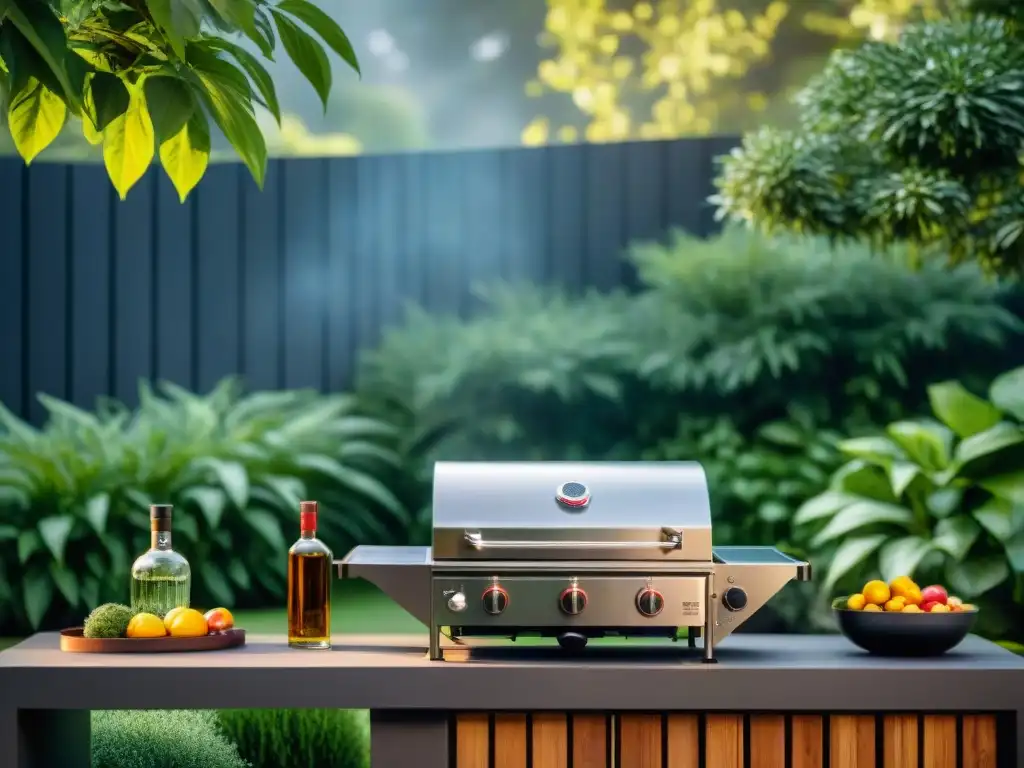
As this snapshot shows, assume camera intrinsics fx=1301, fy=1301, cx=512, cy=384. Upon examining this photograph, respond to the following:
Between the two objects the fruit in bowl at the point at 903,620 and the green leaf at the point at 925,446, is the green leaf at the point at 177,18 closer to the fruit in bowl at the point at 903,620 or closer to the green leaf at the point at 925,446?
the fruit in bowl at the point at 903,620

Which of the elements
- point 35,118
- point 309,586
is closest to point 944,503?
point 309,586

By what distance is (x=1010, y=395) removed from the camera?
4.65 m

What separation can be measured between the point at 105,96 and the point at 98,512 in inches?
148

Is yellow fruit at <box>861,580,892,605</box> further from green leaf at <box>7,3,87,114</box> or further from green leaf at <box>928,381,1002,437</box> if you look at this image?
green leaf at <box>928,381,1002,437</box>

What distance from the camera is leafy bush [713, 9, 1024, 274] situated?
3.45 meters

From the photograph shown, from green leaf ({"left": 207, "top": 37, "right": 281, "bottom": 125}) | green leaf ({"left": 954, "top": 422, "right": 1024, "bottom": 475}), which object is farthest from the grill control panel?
green leaf ({"left": 954, "top": 422, "right": 1024, "bottom": 475})

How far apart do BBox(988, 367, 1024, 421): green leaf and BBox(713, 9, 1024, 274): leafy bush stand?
2.48 ft

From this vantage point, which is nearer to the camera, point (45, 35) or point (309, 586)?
point (45, 35)

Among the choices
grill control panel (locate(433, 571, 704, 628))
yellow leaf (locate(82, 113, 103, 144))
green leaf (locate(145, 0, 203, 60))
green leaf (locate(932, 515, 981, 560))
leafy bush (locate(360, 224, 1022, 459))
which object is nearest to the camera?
green leaf (locate(145, 0, 203, 60))

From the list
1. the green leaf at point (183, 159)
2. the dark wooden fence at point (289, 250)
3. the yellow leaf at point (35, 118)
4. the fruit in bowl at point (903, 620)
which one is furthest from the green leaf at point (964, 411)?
the yellow leaf at point (35, 118)

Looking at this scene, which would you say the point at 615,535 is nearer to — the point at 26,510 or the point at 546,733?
the point at 546,733

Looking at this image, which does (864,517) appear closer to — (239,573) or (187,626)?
(239,573)

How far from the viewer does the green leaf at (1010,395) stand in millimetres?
4596

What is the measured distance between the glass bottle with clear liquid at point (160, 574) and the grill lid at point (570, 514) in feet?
1.76
